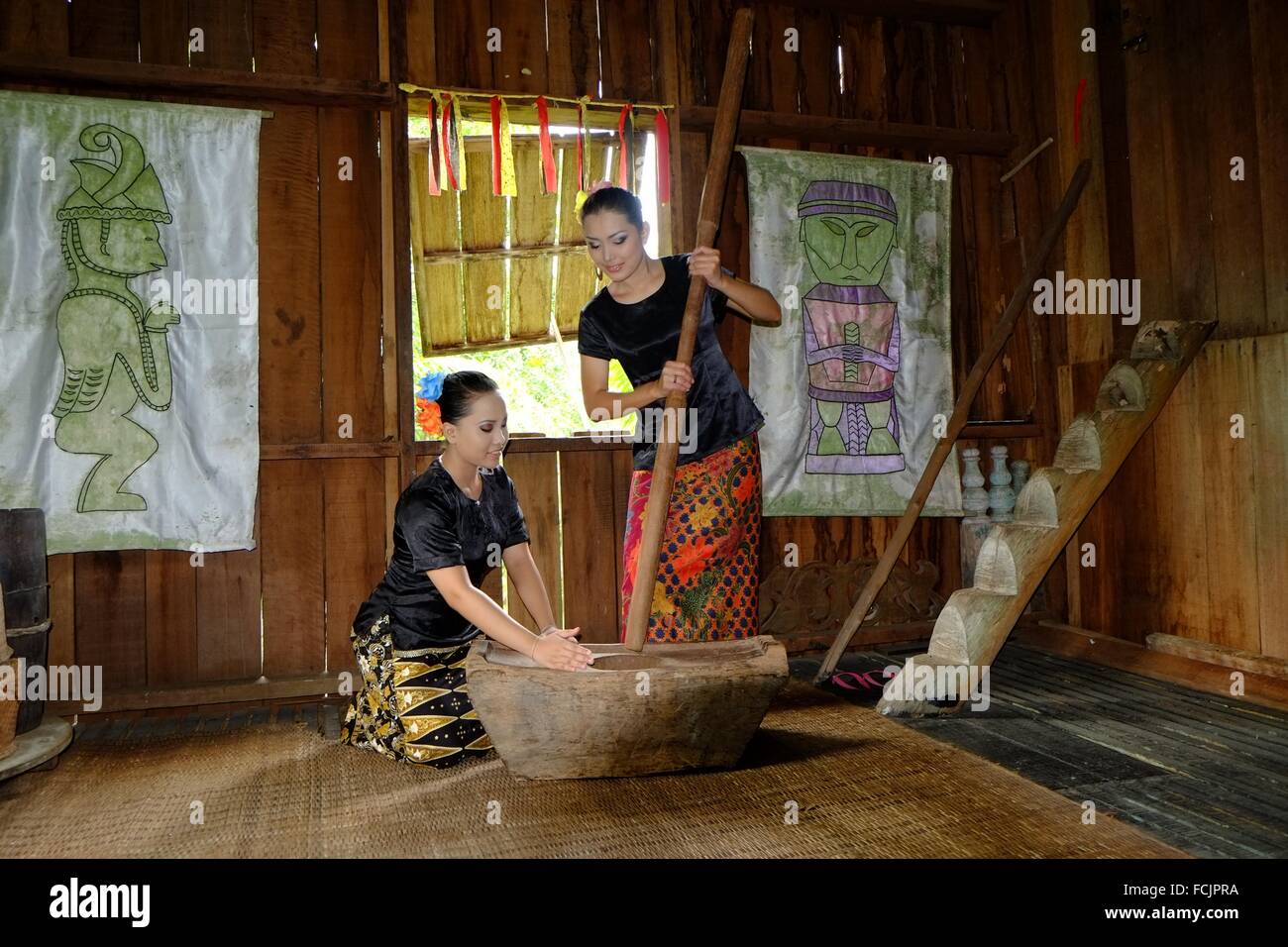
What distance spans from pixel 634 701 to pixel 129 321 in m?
2.44

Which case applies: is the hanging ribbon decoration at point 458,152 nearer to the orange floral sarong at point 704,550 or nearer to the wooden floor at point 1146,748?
the orange floral sarong at point 704,550

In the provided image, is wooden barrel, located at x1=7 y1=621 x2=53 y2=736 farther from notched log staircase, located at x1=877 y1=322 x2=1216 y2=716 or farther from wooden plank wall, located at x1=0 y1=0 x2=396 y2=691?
notched log staircase, located at x1=877 y1=322 x2=1216 y2=716

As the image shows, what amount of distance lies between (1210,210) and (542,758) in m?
3.14

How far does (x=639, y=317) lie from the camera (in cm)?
265

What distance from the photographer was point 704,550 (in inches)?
102

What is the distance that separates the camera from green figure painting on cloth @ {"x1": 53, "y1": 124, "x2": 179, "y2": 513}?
3.11m

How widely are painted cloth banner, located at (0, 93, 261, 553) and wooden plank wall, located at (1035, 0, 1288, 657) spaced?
3.51m

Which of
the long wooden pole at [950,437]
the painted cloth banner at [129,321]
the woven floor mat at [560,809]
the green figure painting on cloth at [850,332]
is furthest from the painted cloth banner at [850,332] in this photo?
the painted cloth banner at [129,321]

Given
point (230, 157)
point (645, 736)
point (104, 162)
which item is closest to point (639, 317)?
point (645, 736)

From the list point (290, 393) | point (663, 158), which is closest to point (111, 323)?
point (290, 393)

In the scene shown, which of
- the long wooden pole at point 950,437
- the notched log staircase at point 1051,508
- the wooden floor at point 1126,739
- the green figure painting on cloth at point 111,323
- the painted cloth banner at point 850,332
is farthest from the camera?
the painted cloth banner at point 850,332

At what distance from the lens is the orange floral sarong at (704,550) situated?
8.51ft

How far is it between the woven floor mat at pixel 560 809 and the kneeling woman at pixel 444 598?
11 centimetres

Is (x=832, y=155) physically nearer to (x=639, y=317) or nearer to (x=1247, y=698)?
(x=639, y=317)
